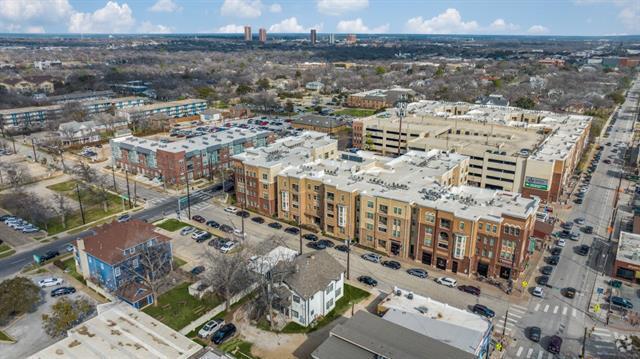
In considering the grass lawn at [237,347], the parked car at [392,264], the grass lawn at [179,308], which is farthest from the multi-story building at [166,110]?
the grass lawn at [237,347]

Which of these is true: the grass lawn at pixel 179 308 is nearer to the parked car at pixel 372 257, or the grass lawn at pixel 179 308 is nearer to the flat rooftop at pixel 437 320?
the flat rooftop at pixel 437 320

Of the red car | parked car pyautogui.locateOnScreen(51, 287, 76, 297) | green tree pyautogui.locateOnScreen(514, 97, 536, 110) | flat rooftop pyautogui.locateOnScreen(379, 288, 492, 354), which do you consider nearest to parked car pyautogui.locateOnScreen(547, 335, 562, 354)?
flat rooftop pyautogui.locateOnScreen(379, 288, 492, 354)

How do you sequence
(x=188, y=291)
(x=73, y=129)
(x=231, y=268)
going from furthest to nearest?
(x=73, y=129), (x=188, y=291), (x=231, y=268)

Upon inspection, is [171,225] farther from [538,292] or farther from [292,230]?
[538,292]

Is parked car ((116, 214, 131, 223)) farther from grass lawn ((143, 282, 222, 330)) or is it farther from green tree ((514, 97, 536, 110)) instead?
green tree ((514, 97, 536, 110))

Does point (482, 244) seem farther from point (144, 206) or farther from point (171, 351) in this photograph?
point (144, 206)

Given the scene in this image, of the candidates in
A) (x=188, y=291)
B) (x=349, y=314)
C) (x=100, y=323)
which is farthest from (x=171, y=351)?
(x=349, y=314)
